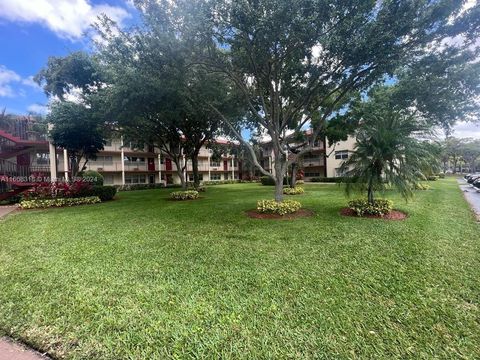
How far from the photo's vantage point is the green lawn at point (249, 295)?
259 centimetres

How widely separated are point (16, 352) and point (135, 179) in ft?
117

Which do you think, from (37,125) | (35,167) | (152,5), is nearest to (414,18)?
(152,5)

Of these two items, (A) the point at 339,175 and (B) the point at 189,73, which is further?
(B) the point at 189,73

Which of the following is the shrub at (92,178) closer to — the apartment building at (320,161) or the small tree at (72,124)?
the small tree at (72,124)

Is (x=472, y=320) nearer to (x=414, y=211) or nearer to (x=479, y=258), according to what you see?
(x=479, y=258)

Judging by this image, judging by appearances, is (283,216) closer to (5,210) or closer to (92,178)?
(5,210)

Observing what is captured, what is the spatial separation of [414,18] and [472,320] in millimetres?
7849

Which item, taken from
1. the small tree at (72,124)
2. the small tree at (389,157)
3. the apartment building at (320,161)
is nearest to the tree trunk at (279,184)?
the small tree at (389,157)

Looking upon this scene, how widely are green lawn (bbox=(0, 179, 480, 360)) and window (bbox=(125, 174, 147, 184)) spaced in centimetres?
2984

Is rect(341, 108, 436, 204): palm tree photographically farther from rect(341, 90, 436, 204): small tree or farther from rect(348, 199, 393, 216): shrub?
rect(348, 199, 393, 216): shrub

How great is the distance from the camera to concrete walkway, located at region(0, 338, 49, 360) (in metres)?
2.54

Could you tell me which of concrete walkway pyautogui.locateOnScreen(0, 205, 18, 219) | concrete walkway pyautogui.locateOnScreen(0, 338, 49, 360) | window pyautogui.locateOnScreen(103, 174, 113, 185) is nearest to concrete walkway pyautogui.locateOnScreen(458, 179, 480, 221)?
concrete walkway pyautogui.locateOnScreen(0, 338, 49, 360)

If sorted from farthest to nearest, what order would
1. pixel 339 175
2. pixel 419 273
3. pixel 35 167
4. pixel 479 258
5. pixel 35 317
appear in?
1. pixel 35 167
2. pixel 339 175
3. pixel 479 258
4. pixel 419 273
5. pixel 35 317

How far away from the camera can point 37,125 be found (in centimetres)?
1758
